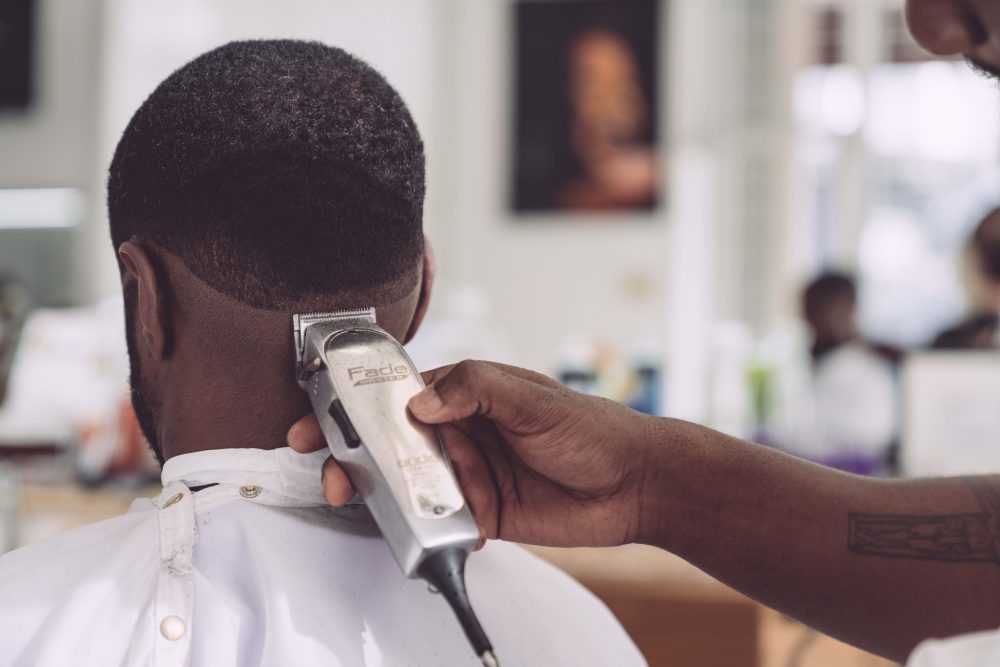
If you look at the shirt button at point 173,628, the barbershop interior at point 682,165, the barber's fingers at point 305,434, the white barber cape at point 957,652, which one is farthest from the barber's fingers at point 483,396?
the barbershop interior at point 682,165

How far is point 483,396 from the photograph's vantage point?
0.81m

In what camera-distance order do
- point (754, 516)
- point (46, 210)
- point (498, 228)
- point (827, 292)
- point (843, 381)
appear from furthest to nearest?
1. point (498, 228)
2. point (46, 210)
3. point (827, 292)
4. point (843, 381)
5. point (754, 516)

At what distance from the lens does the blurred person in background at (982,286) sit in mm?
2748

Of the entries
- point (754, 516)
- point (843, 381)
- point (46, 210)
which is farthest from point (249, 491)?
point (46, 210)

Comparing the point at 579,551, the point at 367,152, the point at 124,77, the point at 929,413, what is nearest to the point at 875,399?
the point at 929,413

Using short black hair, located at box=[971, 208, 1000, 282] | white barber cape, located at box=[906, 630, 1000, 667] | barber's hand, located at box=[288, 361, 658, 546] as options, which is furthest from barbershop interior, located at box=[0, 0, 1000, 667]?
white barber cape, located at box=[906, 630, 1000, 667]

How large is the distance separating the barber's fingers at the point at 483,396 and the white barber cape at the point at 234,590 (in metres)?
0.14

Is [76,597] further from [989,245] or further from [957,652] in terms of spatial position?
[989,245]

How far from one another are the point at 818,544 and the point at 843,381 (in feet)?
8.36

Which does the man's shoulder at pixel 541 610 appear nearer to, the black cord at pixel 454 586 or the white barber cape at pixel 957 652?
the black cord at pixel 454 586

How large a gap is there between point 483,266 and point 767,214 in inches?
68.4

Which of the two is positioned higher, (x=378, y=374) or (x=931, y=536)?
(x=378, y=374)

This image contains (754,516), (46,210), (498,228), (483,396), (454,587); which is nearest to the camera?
(454,587)

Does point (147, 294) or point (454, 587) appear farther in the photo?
point (147, 294)
